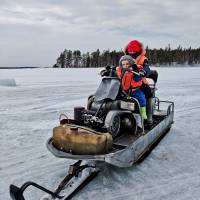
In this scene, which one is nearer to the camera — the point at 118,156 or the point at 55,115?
the point at 118,156

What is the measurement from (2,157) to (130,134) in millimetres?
1952

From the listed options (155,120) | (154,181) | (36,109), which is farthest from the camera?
(36,109)

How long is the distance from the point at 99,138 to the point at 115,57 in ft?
259

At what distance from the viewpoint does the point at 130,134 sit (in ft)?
13.8

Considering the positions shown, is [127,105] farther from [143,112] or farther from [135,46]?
[135,46]

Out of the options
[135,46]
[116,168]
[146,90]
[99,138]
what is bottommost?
[116,168]

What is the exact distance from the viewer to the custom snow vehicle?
10.5 feet

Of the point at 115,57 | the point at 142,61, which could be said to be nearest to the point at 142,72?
the point at 142,61

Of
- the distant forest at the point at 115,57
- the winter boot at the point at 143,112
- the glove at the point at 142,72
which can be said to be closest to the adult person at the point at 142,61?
the glove at the point at 142,72

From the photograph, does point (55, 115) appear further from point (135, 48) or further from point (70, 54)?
point (70, 54)

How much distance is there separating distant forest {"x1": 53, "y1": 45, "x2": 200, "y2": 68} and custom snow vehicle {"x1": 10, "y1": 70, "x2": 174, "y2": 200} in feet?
247

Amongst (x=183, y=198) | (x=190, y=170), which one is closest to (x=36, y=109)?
(x=190, y=170)

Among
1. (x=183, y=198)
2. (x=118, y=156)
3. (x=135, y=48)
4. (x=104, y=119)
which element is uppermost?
(x=135, y=48)

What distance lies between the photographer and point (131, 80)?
4523 millimetres
